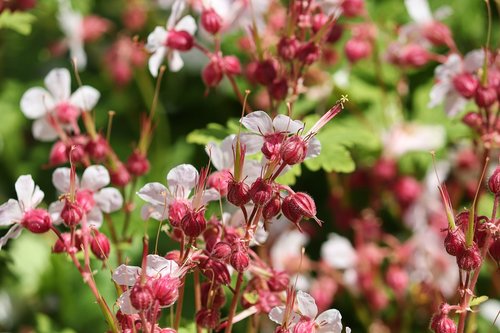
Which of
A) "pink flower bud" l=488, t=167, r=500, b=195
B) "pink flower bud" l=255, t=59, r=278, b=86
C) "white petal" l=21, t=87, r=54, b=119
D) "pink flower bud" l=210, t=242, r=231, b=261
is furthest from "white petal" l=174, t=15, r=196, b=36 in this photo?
"pink flower bud" l=488, t=167, r=500, b=195

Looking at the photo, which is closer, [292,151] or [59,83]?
[292,151]

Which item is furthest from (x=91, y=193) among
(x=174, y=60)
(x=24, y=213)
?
(x=174, y=60)

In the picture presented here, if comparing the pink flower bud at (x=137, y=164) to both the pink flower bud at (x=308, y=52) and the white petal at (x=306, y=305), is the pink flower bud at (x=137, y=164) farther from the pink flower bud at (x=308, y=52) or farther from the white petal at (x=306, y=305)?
the white petal at (x=306, y=305)

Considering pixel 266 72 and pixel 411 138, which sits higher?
pixel 266 72

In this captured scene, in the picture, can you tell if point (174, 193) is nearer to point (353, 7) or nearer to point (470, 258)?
point (470, 258)

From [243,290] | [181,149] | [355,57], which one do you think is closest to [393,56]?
[355,57]

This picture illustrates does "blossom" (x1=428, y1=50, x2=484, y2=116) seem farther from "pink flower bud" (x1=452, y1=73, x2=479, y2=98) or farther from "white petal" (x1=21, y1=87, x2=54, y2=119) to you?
"white petal" (x1=21, y1=87, x2=54, y2=119)

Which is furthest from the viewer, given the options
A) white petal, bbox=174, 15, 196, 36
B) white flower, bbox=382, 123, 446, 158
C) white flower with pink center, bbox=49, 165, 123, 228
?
white flower, bbox=382, 123, 446, 158
